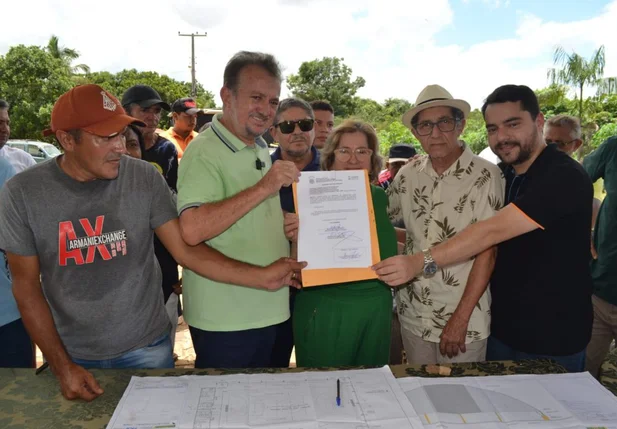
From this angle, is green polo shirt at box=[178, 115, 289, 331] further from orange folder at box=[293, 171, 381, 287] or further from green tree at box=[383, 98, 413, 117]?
green tree at box=[383, 98, 413, 117]

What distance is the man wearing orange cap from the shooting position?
203 cm

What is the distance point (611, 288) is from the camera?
3520 millimetres

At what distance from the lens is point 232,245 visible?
2.47m

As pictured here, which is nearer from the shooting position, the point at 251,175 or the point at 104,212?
the point at 104,212

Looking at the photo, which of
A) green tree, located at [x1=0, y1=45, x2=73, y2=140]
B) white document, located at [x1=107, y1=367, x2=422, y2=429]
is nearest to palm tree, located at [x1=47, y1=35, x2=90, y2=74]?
green tree, located at [x1=0, y1=45, x2=73, y2=140]

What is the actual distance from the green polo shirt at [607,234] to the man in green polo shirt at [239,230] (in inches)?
106

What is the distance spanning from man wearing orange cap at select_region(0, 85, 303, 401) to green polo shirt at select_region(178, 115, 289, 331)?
0.17 metres

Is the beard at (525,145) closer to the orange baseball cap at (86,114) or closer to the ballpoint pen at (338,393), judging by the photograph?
the ballpoint pen at (338,393)

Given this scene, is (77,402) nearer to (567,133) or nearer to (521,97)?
(521,97)

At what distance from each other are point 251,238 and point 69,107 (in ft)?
3.65

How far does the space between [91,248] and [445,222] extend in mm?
2010

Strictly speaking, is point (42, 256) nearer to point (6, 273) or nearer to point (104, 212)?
point (104, 212)

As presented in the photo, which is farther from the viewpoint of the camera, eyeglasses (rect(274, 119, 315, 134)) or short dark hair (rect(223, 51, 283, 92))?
eyeglasses (rect(274, 119, 315, 134))

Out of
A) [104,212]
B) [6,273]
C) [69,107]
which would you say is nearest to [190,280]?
[104,212]
